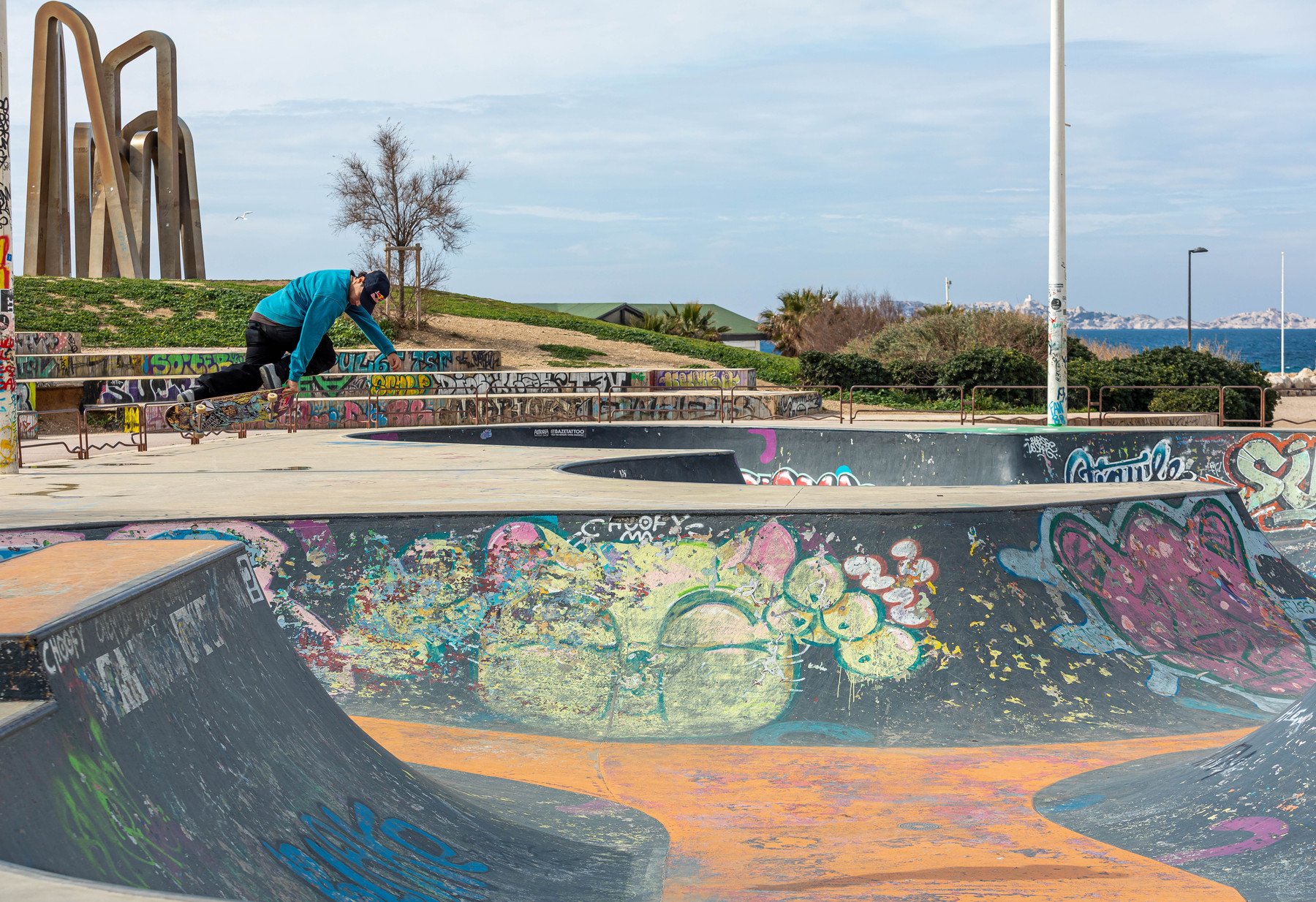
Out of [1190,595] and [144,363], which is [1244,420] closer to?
[1190,595]

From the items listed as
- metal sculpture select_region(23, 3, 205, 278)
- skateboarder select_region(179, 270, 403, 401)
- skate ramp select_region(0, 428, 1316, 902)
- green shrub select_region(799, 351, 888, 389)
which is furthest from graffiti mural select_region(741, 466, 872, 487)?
metal sculpture select_region(23, 3, 205, 278)

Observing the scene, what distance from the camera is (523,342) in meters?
40.8

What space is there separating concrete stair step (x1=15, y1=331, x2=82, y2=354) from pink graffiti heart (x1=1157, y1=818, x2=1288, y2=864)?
26978 millimetres

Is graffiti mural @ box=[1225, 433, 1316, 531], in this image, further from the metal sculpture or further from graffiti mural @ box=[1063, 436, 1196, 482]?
the metal sculpture

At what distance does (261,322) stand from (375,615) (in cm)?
291

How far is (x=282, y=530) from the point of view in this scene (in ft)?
25.1

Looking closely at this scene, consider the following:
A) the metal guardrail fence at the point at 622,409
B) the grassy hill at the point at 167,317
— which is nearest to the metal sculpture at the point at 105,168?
the grassy hill at the point at 167,317

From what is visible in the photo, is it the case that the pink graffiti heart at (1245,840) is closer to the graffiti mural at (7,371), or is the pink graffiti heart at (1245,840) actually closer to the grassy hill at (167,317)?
the graffiti mural at (7,371)

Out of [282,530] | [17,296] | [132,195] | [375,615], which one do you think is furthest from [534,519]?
[132,195]

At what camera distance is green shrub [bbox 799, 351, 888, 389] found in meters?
32.8

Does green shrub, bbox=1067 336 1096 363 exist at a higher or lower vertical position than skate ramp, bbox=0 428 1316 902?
higher

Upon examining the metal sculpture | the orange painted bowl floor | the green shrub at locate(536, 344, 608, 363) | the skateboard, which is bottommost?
the orange painted bowl floor

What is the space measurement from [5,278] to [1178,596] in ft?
35.1

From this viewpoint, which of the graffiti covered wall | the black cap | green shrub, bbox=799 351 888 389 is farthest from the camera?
green shrub, bbox=799 351 888 389
